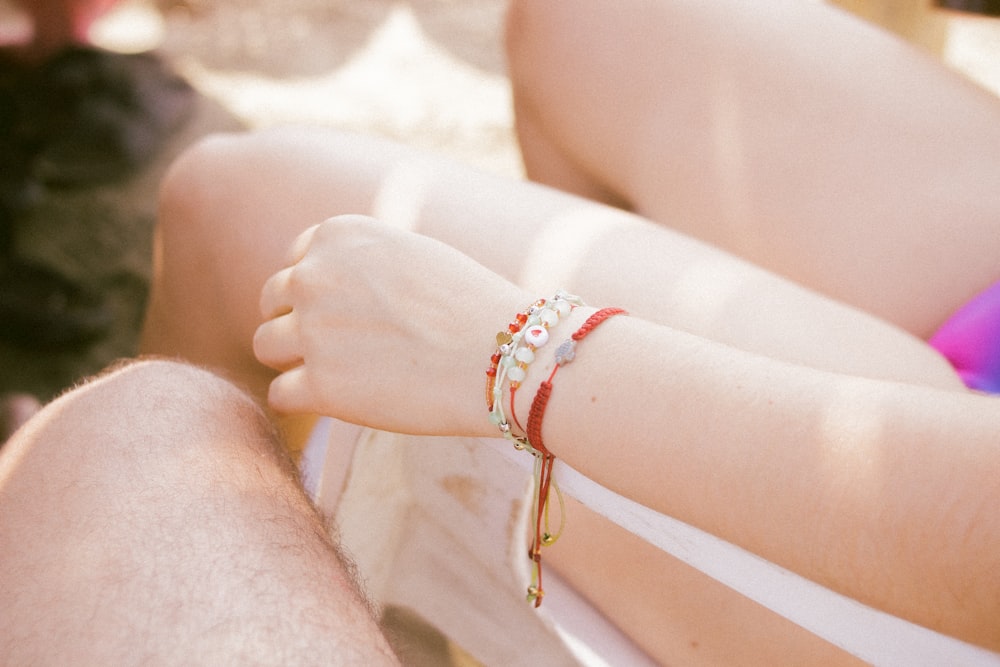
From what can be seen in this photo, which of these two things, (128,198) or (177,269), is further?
(128,198)

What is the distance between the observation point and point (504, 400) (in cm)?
68

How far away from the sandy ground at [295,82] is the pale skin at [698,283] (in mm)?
723

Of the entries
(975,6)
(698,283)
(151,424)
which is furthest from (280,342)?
(975,6)

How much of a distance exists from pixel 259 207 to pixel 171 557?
45 cm

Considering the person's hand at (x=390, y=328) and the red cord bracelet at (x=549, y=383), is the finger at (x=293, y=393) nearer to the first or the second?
the person's hand at (x=390, y=328)

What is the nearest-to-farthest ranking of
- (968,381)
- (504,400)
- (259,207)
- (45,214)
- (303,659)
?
(303,659)
(504,400)
(968,381)
(259,207)
(45,214)

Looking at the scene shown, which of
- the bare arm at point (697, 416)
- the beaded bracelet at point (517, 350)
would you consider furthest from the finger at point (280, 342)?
the beaded bracelet at point (517, 350)

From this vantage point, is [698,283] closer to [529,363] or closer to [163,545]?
[529,363]

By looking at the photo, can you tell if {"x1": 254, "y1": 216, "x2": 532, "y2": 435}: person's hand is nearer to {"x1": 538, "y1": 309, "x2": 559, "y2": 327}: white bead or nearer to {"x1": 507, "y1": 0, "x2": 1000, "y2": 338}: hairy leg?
{"x1": 538, "y1": 309, "x2": 559, "y2": 327}: white bead

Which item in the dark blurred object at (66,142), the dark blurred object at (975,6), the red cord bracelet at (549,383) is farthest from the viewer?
the dark blurred object at (66,142)

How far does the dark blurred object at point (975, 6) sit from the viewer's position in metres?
0.98

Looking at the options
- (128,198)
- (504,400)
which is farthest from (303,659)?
(128,198)

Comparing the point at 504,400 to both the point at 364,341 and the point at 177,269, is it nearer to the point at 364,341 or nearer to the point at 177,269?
the point at 364,341

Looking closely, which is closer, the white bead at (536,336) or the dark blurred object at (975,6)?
the white bead at (536,336)
